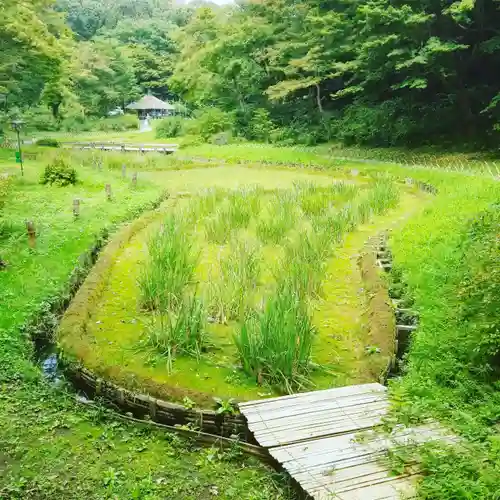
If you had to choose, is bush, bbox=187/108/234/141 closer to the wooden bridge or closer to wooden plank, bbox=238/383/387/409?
the wooden bridge

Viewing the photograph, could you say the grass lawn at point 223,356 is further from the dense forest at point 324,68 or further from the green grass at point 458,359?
the dense forest at point 324,68

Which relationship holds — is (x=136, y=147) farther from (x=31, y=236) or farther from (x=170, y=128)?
(x=31, y=236)

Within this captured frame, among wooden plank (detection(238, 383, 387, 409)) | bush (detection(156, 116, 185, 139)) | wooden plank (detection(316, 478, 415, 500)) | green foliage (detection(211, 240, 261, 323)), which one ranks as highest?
bush (detection(156, 116, 185, 139))

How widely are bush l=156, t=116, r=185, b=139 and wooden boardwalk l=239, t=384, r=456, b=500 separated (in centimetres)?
2828

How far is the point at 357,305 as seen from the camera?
6.44 m

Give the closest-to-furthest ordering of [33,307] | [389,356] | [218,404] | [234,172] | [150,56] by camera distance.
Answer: [218,404] → [389,356] → [33,307] → [234,172] → [150,56]

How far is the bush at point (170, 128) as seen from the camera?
31172mm

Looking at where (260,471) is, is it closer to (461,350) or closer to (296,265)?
(461,350)

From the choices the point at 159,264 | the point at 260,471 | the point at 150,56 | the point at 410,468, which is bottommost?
the point at 260,471

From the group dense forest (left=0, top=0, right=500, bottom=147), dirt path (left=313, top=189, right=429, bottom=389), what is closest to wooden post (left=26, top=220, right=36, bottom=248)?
dirt path (left=313, top=189, right=429, bottom=389)

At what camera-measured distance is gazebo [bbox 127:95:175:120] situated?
4009 centimetres

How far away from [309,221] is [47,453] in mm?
6318

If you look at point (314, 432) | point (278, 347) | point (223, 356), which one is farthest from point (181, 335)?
point (314, 432)

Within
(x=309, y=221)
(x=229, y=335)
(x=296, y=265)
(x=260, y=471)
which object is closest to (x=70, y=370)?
(x=229, y=335)
